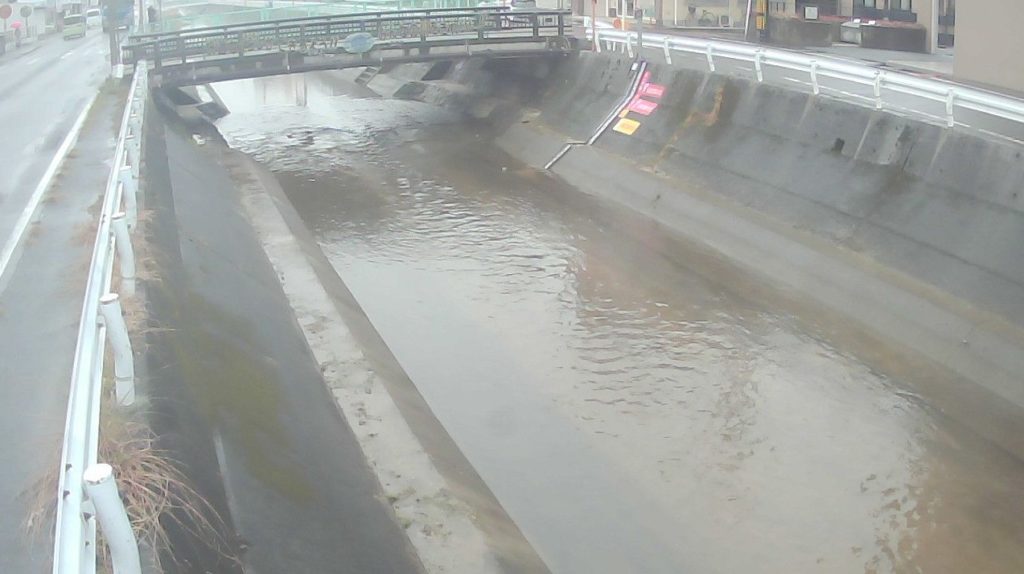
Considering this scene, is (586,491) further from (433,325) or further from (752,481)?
(433,325)

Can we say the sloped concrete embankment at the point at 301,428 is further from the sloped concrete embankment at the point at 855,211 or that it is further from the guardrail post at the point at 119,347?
the sloped concrete embankment at the point at 855,211

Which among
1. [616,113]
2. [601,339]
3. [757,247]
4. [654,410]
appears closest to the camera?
[654,410]

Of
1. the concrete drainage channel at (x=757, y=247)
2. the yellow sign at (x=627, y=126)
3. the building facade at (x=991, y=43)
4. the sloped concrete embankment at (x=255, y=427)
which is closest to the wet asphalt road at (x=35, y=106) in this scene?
the concrete drainage channel at (x=757, y=247)

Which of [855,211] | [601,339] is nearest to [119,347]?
[601,339]

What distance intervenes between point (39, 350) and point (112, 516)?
18.9 ft

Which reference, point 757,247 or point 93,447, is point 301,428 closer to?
point 93,447

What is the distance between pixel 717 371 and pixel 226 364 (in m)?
7.06

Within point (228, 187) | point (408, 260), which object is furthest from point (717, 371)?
point (228, 187)

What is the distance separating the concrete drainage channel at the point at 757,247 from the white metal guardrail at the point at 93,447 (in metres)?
1.52

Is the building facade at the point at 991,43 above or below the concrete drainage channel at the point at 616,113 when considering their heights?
above

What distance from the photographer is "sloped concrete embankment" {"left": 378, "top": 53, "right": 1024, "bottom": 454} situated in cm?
1381

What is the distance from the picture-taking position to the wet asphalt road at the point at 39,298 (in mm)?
6488

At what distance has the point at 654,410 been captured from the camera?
12875mm

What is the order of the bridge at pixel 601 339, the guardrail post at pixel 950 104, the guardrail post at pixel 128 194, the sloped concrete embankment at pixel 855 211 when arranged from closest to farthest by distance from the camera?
1. the bridge at pixel 601 339
2. the guardrail post at pixel 128 194
3. the sloped concrete embankment at pixel 855 211
4. the guardrail post at pixel 950 104
